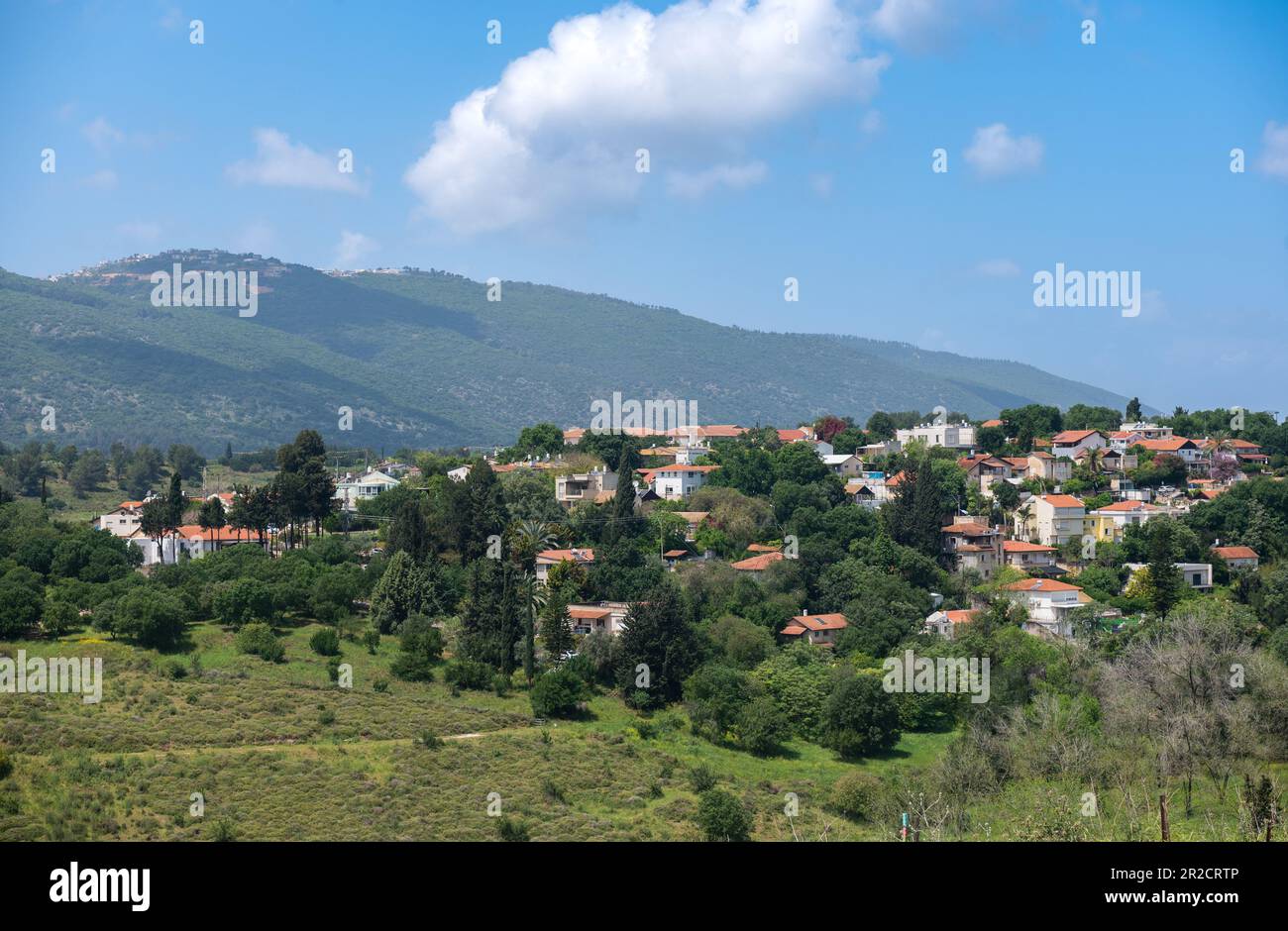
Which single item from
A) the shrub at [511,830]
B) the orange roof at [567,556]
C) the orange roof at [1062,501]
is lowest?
the shrub at [511,830]

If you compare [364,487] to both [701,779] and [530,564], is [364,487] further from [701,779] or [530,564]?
[701,779]

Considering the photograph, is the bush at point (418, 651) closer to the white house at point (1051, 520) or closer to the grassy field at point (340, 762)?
A: the grassy field at point (340, 762)

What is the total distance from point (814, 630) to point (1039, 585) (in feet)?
21.7

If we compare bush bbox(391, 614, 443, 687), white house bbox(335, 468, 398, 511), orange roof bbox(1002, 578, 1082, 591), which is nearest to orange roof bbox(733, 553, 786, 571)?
orange roof bbox(1002, 578, 1082, 591)

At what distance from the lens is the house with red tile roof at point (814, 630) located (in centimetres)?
3125

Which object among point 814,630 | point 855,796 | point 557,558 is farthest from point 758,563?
point 855,796

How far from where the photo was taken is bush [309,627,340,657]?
89.6ft

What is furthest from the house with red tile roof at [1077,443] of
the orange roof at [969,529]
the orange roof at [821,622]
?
the orange roof at [821,622]

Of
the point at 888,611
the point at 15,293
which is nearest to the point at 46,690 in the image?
the point at 888,611

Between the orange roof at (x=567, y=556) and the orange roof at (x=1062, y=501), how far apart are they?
50.3ft

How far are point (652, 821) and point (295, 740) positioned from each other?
6.67 m

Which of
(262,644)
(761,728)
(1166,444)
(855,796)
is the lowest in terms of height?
(855,796)

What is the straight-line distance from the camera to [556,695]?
25109 mm
